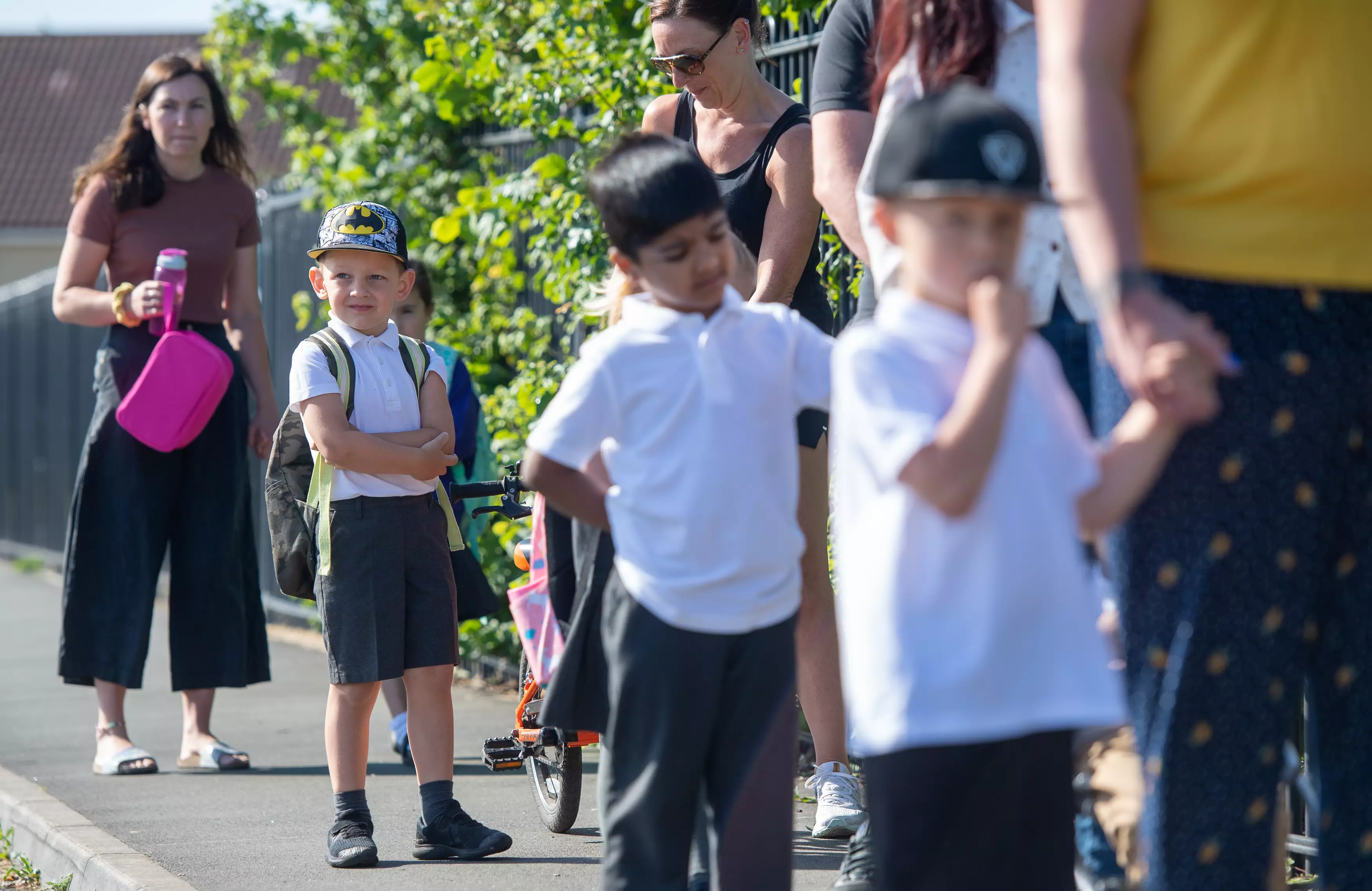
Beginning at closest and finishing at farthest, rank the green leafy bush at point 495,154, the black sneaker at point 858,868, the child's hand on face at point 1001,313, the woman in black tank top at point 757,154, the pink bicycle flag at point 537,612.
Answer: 1. the child's hand on face at point 1001,313
2. the black sneaker at point 858,868
3. the pink bicycle flag at point 537,612
4. the woman in black tank top at point 757,154
5. the green leafy bush at point 495,154

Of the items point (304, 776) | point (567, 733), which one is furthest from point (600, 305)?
point (304, 776)

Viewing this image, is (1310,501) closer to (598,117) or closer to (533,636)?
(533,636)

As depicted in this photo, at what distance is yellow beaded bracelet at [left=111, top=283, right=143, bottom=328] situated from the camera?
5.89 m

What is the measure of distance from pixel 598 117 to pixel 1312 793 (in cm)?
431

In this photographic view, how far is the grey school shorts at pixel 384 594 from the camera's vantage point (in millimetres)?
4383

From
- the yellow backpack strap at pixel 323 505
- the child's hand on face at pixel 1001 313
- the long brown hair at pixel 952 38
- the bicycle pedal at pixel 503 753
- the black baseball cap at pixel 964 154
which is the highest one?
the long brown hair at pixel 952 38

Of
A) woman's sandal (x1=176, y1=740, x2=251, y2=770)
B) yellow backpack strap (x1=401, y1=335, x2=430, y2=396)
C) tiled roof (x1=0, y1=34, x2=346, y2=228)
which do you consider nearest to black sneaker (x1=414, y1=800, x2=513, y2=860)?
yellow backpack strap (x1=401, y1=335, x2=430, y2=396)

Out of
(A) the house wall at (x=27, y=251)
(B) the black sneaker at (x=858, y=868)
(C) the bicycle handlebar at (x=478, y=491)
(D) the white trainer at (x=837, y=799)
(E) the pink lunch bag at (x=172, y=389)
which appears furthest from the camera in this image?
(A) the house wall at (x=27, y=251)

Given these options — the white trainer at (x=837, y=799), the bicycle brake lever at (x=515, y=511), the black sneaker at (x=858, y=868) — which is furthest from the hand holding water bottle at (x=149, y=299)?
the black sneaker at (x=858, y=868)

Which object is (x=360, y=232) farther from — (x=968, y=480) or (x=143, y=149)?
(x=968, y=480)

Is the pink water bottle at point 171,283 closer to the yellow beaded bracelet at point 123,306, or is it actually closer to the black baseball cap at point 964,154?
the yellow beaded bracelet at point 123,306

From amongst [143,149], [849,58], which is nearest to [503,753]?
[849,58]

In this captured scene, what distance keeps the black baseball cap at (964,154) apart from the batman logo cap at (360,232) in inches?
100

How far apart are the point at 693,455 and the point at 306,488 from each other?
213cm
